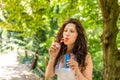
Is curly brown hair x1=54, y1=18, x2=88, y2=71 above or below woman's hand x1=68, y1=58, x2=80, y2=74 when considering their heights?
above

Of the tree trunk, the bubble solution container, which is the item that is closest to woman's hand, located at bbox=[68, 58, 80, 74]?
the bubble solution container

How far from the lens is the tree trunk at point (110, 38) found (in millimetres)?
4074

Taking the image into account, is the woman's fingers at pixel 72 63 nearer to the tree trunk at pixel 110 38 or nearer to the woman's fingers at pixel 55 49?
the woman's fingers at pixel 55 49

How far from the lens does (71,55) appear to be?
2145mm

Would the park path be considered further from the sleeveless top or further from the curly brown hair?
the sleeveless top

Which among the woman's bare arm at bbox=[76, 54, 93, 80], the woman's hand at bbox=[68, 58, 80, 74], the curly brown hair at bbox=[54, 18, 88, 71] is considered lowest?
the woman's bare arm at bbox=[76, 54, 93, 80]

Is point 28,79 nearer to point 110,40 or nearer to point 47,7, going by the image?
point 47,7

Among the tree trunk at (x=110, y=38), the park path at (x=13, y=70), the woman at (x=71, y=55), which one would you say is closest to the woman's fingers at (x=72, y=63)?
the woman at (x=71, y=55)

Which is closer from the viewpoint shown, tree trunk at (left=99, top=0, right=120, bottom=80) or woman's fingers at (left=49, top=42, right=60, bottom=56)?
woman's fingers at (left=49, top=42, right=60, bottom=56)

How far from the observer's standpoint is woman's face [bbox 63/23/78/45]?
215 centimetres

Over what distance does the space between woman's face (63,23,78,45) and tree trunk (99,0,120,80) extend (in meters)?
1.86

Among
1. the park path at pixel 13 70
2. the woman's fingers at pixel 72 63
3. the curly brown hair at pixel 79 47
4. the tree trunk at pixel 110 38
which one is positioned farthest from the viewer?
the park path at pixel 13 70

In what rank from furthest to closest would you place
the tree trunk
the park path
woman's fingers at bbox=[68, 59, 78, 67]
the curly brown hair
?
the park path < the tree trunk < the curly brown hair < woman's fingers at bbox=[68, 59, 78, 67]

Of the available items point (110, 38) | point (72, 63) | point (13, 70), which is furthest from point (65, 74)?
point (13, 70)
